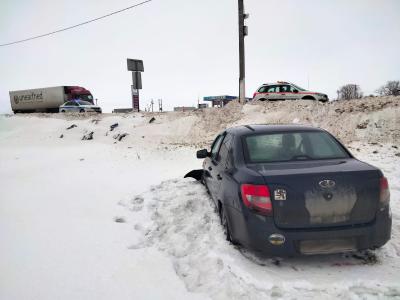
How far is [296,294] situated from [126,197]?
4284 millimetres

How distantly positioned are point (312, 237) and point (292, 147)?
1.30m

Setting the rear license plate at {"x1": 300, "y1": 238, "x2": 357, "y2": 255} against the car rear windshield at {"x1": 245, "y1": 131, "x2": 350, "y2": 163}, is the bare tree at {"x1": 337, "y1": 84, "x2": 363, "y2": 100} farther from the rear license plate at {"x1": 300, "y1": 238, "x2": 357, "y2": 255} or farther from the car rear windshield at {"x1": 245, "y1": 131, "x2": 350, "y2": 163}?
the rear license plate at {"x1": 300, "y1": 238, "x2": 357, "y2": 255}

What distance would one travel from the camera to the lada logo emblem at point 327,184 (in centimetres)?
312

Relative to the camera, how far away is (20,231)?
15.5 feet

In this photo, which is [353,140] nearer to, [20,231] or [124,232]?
[124,232]

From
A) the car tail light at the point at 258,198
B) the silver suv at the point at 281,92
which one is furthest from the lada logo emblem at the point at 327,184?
the silver suv at the point at 281,92

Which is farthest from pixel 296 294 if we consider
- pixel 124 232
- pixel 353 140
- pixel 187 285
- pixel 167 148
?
pixel 167 148

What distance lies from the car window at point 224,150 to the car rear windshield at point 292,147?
1.30 feet

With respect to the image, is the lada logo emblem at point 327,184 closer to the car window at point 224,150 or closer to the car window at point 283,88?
the car window at point 224,150

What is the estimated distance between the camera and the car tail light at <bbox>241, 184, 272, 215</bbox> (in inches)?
124

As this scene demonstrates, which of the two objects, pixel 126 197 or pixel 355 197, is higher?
pixel 355 197

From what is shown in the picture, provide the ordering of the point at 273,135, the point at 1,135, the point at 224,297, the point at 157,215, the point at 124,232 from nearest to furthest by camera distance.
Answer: the point at 224,297
the point at 273,135
the point at 124,232
the point at 157,215
the point at 1,135

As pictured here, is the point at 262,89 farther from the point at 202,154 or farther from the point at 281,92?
the point at 202,154

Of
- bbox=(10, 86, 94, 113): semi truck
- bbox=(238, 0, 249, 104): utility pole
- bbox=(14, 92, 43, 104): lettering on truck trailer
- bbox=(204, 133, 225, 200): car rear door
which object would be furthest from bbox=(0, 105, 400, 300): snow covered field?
bbox=(14, 92, 43, 104): lettering on truck trailer
